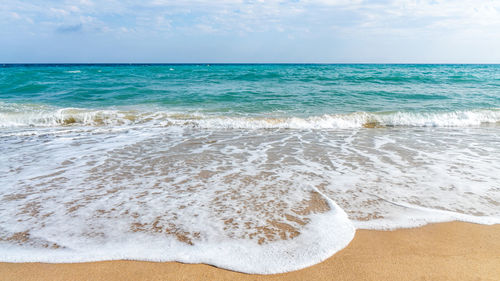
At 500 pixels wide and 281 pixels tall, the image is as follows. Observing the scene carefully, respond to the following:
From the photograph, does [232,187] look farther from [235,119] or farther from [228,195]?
[235,119]

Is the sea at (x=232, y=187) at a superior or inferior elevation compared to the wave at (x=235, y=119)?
inferior

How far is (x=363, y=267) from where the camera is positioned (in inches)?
87.4

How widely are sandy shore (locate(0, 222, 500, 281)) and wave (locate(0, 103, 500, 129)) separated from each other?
6176mm

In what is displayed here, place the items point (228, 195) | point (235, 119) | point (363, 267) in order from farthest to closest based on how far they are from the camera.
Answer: point (235, 119), point (228, 195), point (363, 267)

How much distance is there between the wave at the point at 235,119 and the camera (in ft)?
28.6

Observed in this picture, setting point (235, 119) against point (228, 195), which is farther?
point (235, 119)

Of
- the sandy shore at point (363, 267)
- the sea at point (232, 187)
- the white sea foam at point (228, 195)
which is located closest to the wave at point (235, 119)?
the sea at point (232, 187)

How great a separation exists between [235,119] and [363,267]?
724cm

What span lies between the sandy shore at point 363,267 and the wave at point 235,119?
20.3 ft

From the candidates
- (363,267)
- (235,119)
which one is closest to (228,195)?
(363,267)

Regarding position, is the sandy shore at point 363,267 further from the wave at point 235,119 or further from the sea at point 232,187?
the wave at point 235,119

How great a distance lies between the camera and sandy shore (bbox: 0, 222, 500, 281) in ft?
6.97

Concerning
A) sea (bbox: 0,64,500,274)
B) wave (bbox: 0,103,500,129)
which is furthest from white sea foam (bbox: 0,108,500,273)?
wave (bbox: 0,103,500,129)

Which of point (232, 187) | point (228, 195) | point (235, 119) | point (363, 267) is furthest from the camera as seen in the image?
point (235, 119)
